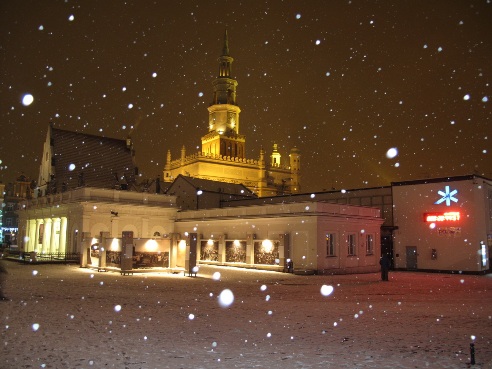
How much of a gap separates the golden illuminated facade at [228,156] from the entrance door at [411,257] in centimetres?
5201

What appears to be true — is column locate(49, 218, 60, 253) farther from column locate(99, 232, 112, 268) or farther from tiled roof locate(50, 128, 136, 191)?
column locate(99, 232, 112, 268)

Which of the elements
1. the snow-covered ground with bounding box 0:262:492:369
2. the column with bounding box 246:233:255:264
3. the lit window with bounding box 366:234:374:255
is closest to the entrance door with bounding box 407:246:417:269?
the lit window with bounding box 366:234:374:255

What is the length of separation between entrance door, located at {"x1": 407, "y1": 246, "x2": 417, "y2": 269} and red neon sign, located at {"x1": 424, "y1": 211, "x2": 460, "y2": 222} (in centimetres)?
297

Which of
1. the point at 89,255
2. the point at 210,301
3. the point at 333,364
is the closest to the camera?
the point at 333,364

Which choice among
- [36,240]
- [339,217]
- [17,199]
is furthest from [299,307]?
[17,199]

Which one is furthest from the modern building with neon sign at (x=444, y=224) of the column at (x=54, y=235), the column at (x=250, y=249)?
the column at (x=54, y=235)

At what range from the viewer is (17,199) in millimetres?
105938

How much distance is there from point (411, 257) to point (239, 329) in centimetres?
3321

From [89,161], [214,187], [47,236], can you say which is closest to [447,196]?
[214,187]

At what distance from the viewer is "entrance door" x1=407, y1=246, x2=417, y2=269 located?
135 ft

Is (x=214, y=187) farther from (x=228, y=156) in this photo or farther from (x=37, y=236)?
(x=228, y=156)

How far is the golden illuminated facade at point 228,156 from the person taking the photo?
90812 mm

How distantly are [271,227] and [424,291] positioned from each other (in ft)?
53.9

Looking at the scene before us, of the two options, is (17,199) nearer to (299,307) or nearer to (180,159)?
(180,159)
